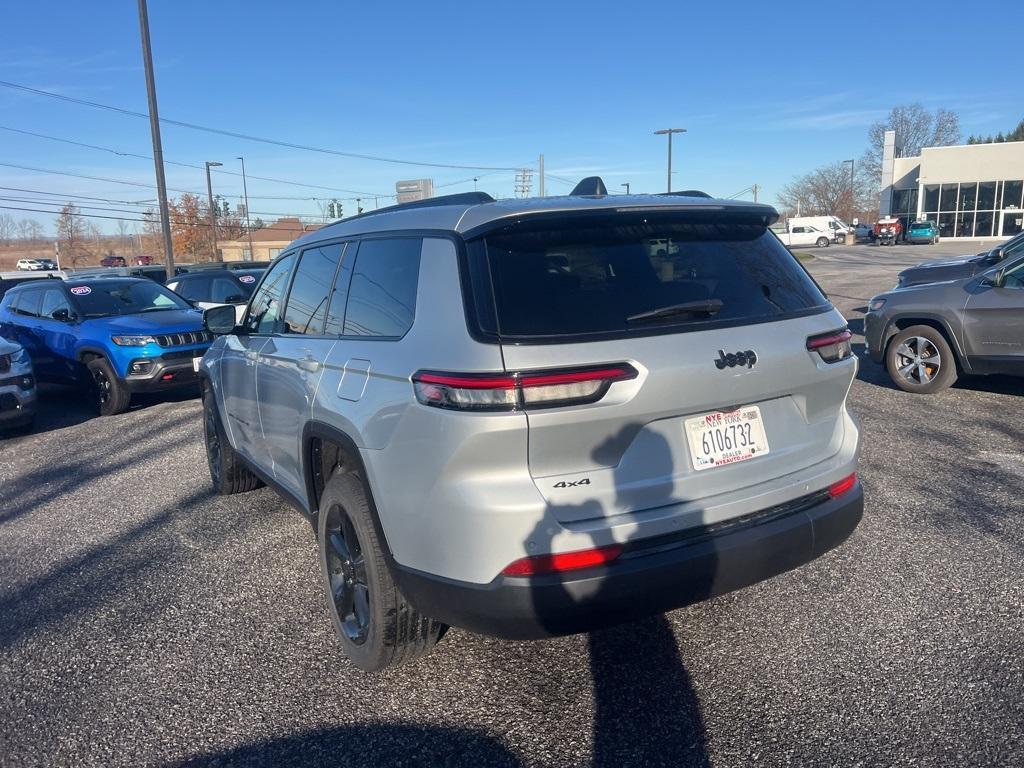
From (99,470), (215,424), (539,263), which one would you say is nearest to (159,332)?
(99,470)

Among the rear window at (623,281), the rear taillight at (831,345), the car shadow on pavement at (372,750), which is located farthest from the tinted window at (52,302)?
the rear taillight at (831,345)

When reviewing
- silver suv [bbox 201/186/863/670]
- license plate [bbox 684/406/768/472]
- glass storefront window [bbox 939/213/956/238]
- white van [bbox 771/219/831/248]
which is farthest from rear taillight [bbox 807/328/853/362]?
glass storefront window [bbox 939/213/956/238]

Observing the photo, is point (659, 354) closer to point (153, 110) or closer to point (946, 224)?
point (153, 110)

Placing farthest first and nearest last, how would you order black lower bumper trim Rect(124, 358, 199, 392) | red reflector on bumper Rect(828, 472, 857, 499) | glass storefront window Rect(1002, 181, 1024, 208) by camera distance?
1. glass storefront window Rect(1002, 181, 1024, 208)
2. black lower bumper trim Rect(124, 358, 199, 392)
3. red reflector on bumper Rect(828, 472, 857, 499)

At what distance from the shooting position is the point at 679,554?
2689 millimetres

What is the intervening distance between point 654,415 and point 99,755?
2308mm

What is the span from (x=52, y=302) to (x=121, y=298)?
0.86m

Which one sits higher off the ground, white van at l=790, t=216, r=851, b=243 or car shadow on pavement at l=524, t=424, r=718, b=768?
white van at l=790, t=216, r=851, b=243

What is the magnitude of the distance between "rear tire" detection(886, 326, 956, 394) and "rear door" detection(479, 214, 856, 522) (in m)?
5.47

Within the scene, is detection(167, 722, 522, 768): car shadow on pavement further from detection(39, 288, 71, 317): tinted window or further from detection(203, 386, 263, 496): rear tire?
detection(39, 288, 71, 317): tinted window

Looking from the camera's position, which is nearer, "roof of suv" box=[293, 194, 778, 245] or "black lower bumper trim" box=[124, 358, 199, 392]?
"roof of suv" box=[293, 194, 778, 245]

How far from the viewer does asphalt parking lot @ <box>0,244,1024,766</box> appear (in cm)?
277

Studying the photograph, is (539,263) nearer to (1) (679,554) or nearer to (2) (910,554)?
(1) (679,554)

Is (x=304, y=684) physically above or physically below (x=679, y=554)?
below
